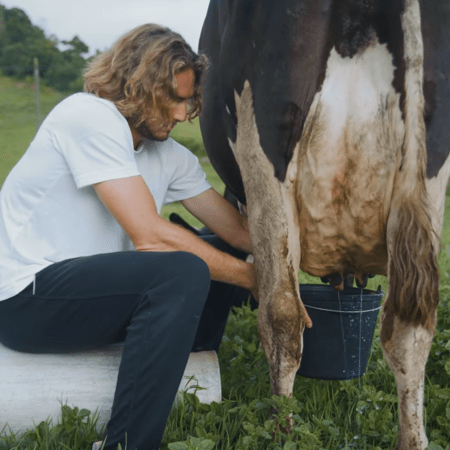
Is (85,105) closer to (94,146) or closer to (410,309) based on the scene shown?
(94,146)

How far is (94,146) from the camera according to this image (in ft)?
6.74

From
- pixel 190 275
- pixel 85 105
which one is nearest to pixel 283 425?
pixel 190 275

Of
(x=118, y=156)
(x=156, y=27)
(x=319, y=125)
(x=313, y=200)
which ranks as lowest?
(x=313, y=200)

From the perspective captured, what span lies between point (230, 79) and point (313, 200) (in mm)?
571

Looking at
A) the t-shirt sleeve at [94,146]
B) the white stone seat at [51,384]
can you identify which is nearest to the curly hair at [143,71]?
the t-shirt sleeve at [94,146]

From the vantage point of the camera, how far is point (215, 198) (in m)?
2.70

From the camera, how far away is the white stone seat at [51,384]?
6.97ft

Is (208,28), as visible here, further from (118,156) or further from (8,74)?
(8,74)

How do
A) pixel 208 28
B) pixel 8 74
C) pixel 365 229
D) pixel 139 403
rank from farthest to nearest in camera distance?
pixel 8 74 < pixel 208 28 < pixel 365 229 < pixel 139 403

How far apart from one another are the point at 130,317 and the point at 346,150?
3.18 ft

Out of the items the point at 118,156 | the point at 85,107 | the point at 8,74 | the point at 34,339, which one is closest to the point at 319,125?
the point at 118,156

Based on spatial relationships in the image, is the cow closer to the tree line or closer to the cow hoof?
the cow hoof

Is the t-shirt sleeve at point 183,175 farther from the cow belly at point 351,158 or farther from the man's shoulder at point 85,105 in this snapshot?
the cow belly at point 351,158

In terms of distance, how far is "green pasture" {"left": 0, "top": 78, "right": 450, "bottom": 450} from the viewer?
2002 millimetres
